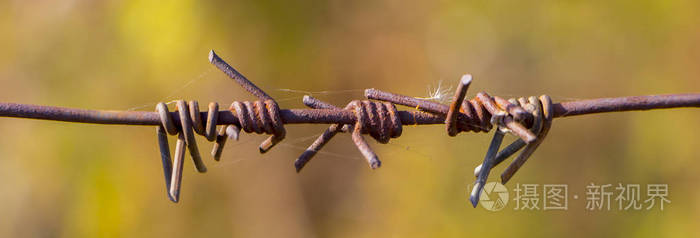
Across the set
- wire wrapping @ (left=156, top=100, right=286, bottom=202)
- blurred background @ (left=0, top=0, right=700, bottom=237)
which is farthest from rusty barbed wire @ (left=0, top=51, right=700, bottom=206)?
blurred background @ (left=0, top=0, right=700, bottom=237)

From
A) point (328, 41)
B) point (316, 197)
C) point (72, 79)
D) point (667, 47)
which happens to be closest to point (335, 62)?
point (328, 41)

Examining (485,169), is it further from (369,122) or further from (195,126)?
(195,126)

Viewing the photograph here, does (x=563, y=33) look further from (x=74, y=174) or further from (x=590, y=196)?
(x=74, y=174)

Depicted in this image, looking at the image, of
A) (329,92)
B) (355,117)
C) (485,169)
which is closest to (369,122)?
(355,117)

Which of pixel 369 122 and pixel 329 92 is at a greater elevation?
pixel 329 92

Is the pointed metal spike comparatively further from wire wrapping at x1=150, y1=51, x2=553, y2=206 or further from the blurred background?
the blurred background

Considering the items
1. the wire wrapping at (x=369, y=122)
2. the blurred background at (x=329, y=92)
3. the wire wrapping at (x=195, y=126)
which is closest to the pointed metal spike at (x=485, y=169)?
the wire wrapping at (x=369, y=122)
